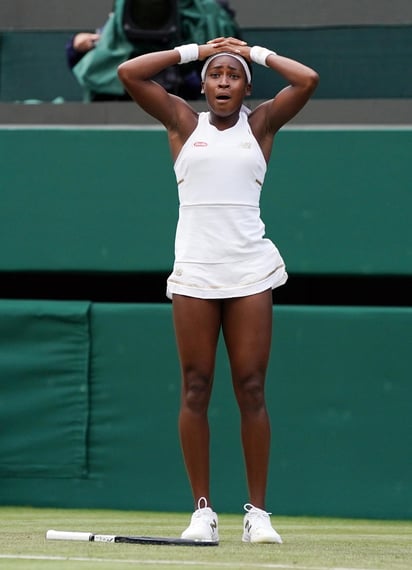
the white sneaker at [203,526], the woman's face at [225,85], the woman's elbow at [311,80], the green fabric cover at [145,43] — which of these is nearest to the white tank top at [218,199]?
the woman's face at [225,85]

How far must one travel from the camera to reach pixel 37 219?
8336 millimetres

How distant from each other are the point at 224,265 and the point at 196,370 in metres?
0.41

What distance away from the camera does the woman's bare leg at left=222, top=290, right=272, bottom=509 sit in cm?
516

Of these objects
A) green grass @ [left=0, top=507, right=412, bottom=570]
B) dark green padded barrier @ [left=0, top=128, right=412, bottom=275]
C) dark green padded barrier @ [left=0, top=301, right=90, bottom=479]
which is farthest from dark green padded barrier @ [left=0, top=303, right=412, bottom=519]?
green grass @ [left=0, top=507, right=412, bottom=570]

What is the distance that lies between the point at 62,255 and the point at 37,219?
270 millimetres


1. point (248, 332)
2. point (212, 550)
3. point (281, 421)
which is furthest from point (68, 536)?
point (281, 421)

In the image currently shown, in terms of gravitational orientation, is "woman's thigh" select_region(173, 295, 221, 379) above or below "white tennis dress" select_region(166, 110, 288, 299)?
below

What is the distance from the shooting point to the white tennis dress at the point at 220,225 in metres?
5.15

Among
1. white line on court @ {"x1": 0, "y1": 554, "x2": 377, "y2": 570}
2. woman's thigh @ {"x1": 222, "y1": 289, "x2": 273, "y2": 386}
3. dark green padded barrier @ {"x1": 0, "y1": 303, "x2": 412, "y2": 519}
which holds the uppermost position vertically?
woman's thigh @ {"x1": 222, "y1": 289, "x2": 273, "y2": 386}

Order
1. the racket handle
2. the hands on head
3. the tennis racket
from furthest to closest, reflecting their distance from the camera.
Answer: the hands on head < the racket handle < the tennis racket

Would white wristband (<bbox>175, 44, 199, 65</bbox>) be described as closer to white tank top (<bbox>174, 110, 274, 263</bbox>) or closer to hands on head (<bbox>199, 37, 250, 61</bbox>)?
hands on head (<bbox>199, 37, 250, 61</bbox>)

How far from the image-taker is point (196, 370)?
5195 mm

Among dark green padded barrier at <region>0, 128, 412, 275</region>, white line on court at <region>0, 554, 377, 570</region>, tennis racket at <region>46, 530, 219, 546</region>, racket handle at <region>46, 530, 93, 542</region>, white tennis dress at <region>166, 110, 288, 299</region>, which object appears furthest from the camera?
dark green padded barrier at <region>0, 128, 412, 275</region>

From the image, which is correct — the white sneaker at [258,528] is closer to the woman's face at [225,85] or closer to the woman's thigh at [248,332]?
the woman's thigh at [248,332]
